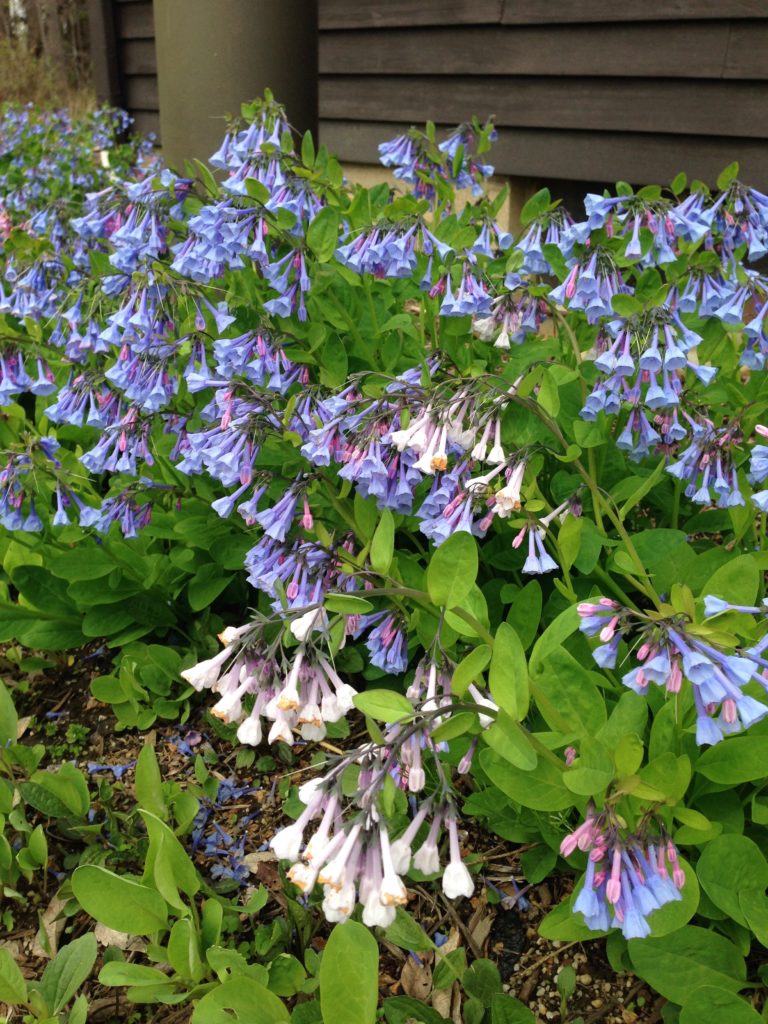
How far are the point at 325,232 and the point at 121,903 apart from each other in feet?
4.72

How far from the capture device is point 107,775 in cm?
209

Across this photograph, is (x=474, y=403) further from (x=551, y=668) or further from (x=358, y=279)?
(x=358, y=279)

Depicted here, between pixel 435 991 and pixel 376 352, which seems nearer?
pixel 435 991

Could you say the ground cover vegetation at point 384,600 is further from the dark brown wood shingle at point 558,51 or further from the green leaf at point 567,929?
the dark brown wood shingle at point 558,51

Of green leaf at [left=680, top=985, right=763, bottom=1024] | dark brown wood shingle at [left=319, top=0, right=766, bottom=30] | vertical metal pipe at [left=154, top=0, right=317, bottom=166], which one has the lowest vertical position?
green leaf at [left=680, top=985, right=763, bottom=1024]

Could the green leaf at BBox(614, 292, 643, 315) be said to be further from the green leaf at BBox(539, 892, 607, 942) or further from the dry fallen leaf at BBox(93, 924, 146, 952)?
the dry fallen leaf at BBox(93, 924, 146, 952)

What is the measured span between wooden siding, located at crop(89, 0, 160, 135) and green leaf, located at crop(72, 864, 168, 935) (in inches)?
311

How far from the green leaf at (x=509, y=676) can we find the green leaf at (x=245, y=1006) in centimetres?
55

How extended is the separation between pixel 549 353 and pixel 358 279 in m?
→ 0.49

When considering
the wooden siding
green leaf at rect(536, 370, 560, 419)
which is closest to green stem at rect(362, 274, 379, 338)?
green leaf at rect(536, 370, 560, 419)

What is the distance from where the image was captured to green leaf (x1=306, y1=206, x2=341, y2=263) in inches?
78.7

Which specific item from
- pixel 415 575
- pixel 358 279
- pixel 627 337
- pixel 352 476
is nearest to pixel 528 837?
pixel 415 575

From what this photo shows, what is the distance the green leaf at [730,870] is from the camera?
4.50ft

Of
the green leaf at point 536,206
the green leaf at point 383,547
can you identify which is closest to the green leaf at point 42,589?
the green leaf at point 383,547
